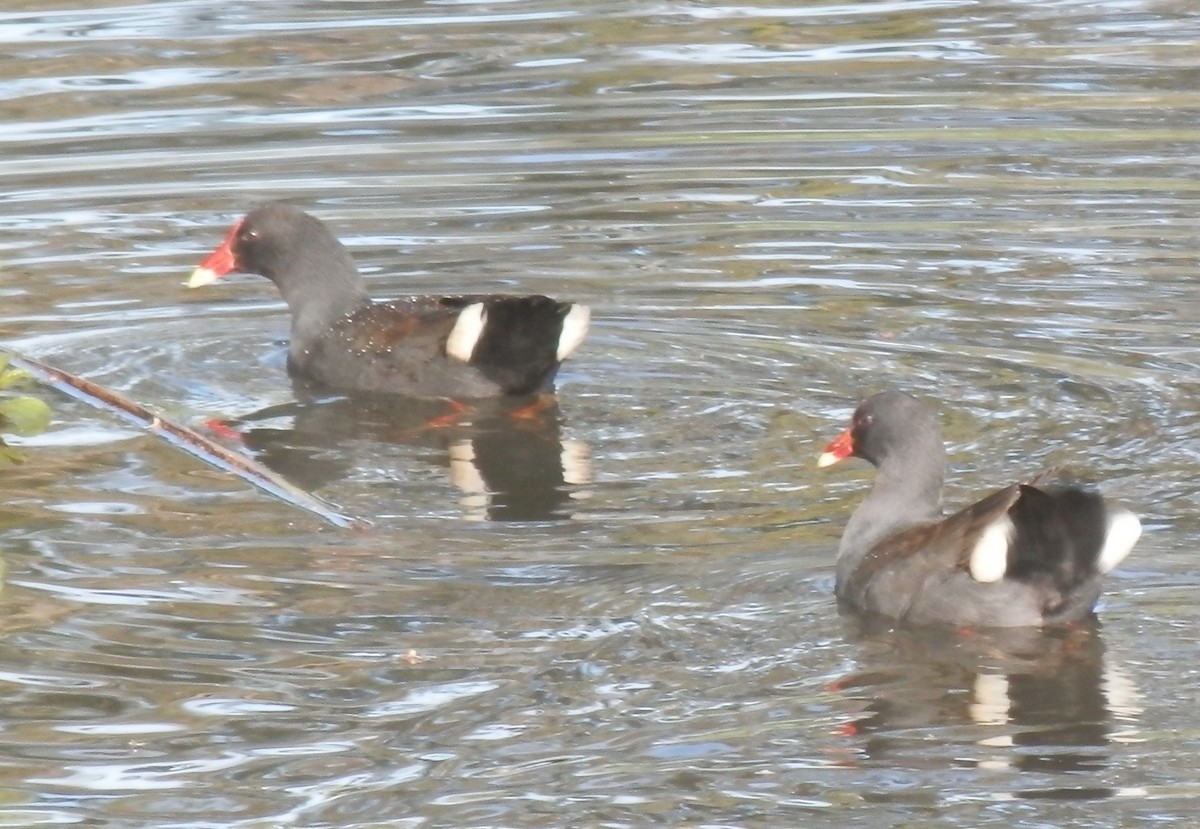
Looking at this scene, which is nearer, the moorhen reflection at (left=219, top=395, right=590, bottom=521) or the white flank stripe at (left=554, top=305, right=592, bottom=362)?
the moorhen reflection at (left=219, top=395, right=590, bottom=521)

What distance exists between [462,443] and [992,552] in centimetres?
279

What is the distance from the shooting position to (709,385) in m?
8.94

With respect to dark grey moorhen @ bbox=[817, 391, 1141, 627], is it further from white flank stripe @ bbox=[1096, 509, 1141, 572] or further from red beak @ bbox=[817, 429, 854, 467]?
red beak @ bbox=[817, 429, 854, 467]

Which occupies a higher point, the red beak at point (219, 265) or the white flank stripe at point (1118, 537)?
the red beak at point (219, 265)

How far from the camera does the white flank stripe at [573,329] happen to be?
8.78 meters

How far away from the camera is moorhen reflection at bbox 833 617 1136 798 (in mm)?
5605

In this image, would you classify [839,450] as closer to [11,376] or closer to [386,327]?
[386,327]

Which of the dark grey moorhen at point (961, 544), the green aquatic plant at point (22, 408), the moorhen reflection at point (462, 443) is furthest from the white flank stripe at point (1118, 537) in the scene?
the green aquatic plant at point (22, 408)

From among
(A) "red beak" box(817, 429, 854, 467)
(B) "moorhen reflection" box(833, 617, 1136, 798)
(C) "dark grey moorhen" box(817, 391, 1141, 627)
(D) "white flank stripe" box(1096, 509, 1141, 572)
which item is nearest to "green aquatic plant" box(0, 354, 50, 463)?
(B) "moorhen reflection" box(833, 617, 1136, 798)

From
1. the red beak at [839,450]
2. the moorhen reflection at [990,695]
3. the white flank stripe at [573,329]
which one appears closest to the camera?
the moorhen reflection at [990,695]

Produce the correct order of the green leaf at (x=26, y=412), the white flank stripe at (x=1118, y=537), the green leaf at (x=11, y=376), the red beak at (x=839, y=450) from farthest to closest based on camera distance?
the red beak at (x=839, y=450), the white flank stripe at (x=1118, y=537), the green leaf at (x=26, y=412), the green leaf at (x=11, y=376)

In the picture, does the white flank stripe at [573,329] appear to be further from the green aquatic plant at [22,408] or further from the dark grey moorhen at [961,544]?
the green aquatic plant at [22,408]

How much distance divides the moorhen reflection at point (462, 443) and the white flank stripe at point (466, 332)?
212mm

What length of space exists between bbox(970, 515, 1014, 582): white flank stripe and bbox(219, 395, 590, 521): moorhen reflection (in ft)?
5.38
